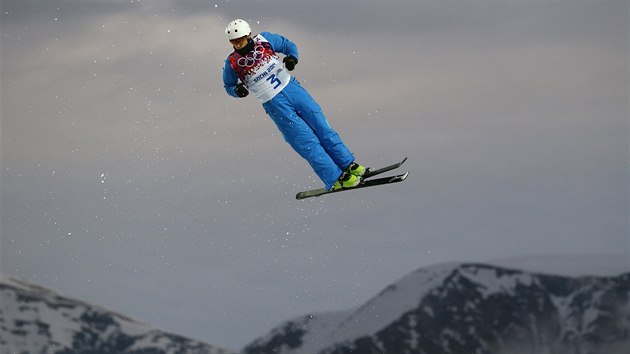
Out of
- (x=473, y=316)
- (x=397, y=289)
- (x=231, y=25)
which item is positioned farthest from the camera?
(x=473, y=316)

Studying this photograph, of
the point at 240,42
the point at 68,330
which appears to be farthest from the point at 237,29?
the point at 68,330

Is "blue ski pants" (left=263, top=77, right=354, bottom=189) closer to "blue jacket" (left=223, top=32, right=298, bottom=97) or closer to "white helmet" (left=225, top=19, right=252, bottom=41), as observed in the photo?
"blue jacket" (left=223, top=32, right=298, bottom=97)

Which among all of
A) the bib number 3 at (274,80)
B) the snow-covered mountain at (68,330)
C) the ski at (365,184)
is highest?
the bib number 3 at (274,80)

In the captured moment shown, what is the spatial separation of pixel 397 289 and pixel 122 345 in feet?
134

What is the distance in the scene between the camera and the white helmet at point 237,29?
1762 cm

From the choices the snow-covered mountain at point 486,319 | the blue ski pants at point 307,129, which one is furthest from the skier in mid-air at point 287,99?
the snow-covered mountain at point 486,319

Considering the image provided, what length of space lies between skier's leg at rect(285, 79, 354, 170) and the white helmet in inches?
50.2

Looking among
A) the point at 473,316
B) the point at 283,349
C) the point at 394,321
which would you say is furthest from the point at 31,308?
the point at 473,316

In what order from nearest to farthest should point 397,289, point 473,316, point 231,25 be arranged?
point 231,25 → point 397,289 → point 473,316

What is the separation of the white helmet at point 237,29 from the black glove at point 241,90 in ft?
2.77

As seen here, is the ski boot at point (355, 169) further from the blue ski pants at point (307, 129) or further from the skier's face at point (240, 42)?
the skier's face at point (240, 42)

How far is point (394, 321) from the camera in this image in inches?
6467

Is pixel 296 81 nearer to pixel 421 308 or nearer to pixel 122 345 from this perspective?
pixel 122 345

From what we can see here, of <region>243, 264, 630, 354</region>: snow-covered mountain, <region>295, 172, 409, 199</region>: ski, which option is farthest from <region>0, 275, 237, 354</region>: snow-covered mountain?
<region>295, 172, 409, 199</region>: ski
